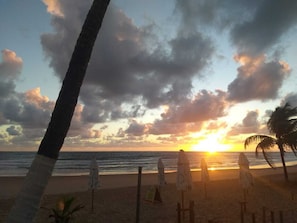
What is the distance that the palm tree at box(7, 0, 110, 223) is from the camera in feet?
12.9

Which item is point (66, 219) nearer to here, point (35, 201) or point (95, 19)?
point (35, 201)

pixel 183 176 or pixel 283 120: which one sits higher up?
pixel 283 120

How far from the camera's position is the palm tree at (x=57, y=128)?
393 cm

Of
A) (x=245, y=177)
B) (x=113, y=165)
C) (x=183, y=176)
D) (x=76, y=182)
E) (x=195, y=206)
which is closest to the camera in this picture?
(x=183, y=176)

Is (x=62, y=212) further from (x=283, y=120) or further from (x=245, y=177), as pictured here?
(x=283, y=120)

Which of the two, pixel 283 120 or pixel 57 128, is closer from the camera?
pixel 57 128

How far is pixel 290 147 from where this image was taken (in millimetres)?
21500

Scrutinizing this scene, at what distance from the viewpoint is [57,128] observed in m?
4.24

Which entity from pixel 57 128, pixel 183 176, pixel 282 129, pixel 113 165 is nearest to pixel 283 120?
pixel 282 129

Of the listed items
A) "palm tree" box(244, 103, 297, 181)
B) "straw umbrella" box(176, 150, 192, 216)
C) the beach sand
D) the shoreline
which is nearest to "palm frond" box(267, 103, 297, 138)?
"palm tree" box(244, 103, 297, 181)

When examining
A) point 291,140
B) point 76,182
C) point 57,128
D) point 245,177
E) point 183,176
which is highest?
point 291,140

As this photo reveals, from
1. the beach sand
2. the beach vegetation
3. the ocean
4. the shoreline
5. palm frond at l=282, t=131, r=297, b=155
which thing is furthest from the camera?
the ocean

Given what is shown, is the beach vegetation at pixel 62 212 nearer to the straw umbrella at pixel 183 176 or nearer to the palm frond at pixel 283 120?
the straw umbrella at pixel 183 176

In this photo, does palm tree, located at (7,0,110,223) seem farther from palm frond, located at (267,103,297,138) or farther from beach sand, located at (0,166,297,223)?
palm frond, located at (267,103,297,138)
